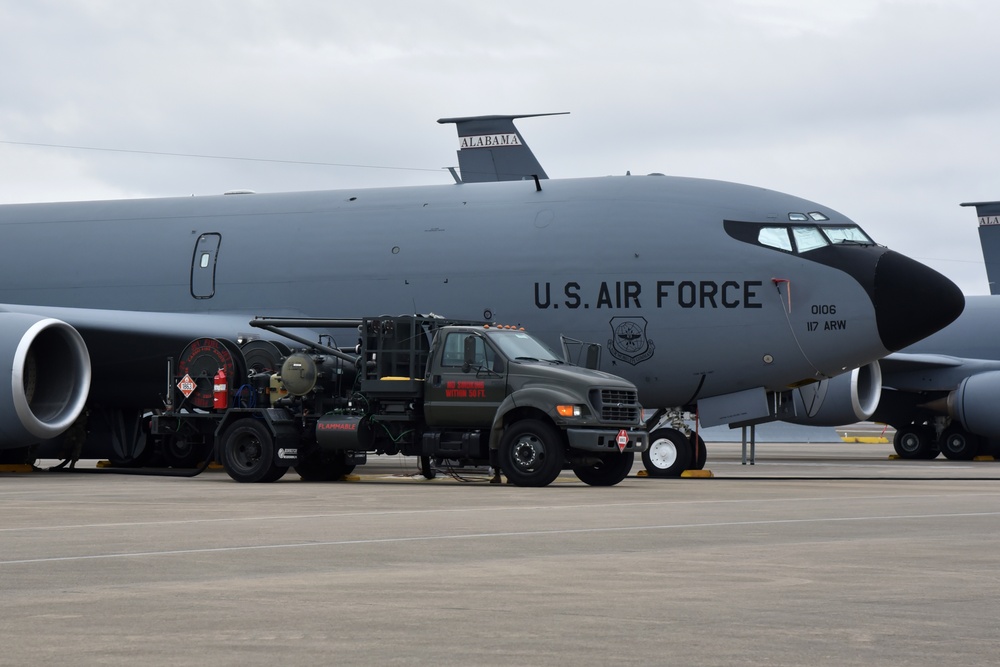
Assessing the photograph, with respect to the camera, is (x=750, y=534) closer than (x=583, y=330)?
Yes

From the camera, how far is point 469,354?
17.2 metres

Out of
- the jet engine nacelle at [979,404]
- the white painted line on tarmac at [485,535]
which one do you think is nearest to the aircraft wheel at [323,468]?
the white painted line on tarmac at [485,535]

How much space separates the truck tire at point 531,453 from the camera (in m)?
16.2

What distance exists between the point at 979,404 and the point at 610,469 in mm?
15361

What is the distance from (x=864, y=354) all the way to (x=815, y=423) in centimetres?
1071

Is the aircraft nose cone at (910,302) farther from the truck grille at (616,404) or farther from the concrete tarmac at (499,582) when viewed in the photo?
the concrete tarmac at (499,582)

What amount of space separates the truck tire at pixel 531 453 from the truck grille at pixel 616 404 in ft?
1.81

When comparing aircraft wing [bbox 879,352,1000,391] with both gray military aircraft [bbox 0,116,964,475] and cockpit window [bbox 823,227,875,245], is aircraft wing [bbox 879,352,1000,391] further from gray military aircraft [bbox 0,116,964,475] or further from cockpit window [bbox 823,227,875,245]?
cockpit window [bbox 823,227,875,245]

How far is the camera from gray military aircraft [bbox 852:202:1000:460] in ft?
105

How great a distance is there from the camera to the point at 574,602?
6430 mm

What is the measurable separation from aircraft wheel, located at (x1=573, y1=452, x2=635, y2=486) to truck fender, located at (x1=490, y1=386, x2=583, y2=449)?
2.91ft

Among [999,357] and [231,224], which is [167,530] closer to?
[231,224]

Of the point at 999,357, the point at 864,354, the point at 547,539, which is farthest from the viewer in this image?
the point at 999,357

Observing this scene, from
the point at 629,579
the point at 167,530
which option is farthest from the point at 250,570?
the point at 167,530
